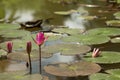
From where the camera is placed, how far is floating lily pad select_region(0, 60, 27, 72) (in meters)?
2.24

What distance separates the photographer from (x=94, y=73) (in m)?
2.13

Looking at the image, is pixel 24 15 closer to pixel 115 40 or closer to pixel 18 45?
pixel 18 45

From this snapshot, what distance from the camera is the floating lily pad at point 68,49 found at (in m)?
2.64

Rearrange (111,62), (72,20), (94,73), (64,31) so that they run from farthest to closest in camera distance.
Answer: (72,20) → (64,31) → (111,62) → (94,73)

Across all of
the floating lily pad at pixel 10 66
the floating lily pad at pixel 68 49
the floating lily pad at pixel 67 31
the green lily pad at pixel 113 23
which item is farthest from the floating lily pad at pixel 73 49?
the green lily pad at pixel 113 23

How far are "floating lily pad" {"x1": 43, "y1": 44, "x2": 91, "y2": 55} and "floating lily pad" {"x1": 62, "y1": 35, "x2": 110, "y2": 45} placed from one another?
16 centimetres

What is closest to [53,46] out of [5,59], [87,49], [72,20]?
[87,49]

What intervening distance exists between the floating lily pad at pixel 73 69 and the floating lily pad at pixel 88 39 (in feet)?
2.10

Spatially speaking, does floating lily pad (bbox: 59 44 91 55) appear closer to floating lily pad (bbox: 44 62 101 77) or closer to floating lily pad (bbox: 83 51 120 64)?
floating lily pad (bbox: 83 51 120 64)

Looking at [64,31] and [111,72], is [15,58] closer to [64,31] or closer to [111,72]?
[111,72]

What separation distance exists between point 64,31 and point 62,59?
3.38 feet

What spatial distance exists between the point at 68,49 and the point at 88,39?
16.2 inches

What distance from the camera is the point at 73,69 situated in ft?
7.19

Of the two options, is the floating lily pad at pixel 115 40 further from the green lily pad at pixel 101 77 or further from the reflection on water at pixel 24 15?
the reflection on water at pixel 24 15
